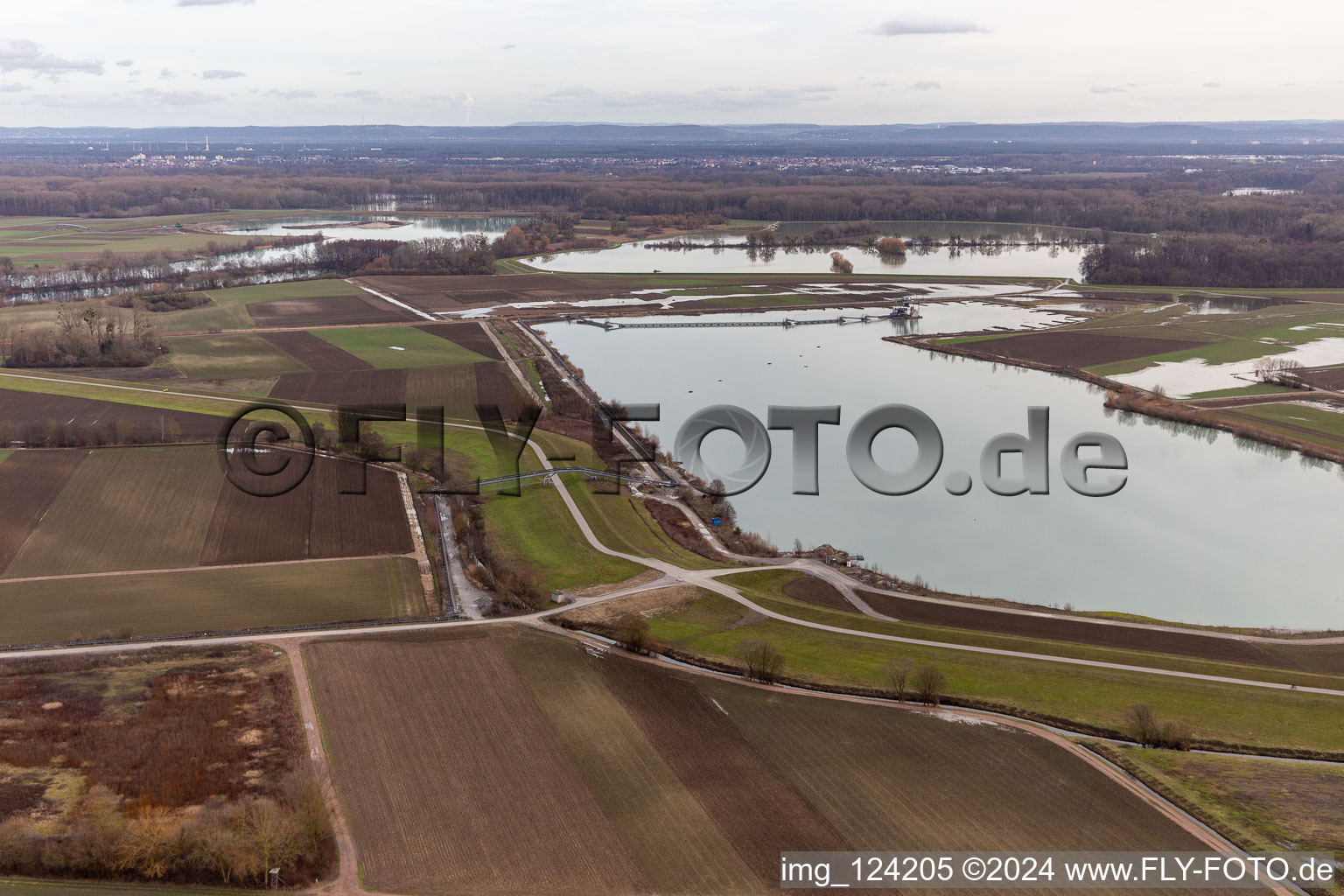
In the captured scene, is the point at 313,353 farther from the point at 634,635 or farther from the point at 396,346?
the point at 634,635

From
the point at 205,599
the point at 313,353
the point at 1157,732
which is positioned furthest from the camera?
the point at 313,353

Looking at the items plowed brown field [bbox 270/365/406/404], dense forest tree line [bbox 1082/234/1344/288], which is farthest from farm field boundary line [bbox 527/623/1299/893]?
dense forest tree line [bbox 1082/234/1344/288]

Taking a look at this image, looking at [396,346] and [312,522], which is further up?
[396,346]

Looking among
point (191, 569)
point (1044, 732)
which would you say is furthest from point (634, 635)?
point (191, 569)

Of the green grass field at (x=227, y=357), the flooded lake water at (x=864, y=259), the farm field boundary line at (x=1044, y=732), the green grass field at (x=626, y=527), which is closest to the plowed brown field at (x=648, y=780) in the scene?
the farm field boundary line at (x=1044, y=732)

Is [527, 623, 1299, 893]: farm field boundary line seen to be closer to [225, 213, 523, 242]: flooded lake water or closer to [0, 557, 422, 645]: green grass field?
[0, 557, 422, 645]: green grass field

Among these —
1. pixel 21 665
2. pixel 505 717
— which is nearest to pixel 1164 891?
pixel 505 717

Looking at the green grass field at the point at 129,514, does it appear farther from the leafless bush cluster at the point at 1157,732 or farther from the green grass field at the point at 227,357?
the leafless bush cluster at the point at 1157,732
